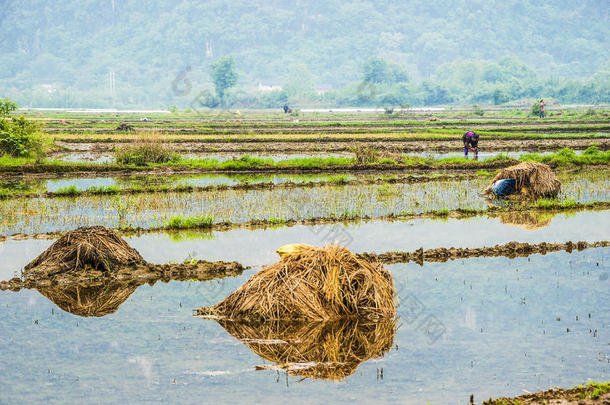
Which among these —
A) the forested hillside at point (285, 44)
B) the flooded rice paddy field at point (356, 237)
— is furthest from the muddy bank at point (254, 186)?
the forested hillside at point (285, 44)

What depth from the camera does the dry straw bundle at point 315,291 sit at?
759cm

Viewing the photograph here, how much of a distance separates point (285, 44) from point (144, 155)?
511ft

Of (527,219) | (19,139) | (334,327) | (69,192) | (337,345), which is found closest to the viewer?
(337,345)

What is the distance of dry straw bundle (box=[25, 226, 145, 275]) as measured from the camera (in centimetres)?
941

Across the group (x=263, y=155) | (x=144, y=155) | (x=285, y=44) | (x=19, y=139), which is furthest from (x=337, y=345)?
(x=285, y=44)

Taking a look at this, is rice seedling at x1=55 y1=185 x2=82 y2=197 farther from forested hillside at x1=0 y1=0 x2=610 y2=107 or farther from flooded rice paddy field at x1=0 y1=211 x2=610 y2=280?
forested hillside at x1=0 y1=0 x2=610 y2=107

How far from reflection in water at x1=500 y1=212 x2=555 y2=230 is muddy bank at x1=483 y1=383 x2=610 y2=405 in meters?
7.18

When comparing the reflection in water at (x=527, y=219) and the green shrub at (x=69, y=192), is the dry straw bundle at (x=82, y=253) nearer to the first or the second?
the reflection in water at (x=527, y=219)

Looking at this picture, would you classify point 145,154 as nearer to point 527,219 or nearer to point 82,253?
point 527,219

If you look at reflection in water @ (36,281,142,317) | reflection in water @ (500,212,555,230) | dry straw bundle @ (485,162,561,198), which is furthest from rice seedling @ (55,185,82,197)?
dry straw bundle @ (485,162,561,198)

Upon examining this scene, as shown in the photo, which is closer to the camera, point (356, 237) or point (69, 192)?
point (356, 237)

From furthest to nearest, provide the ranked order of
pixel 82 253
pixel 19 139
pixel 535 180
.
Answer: pixel 19 139
pixel 535 180
pixel 82 253

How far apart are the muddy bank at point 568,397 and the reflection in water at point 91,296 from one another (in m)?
4.52

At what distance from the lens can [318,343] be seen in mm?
7035
